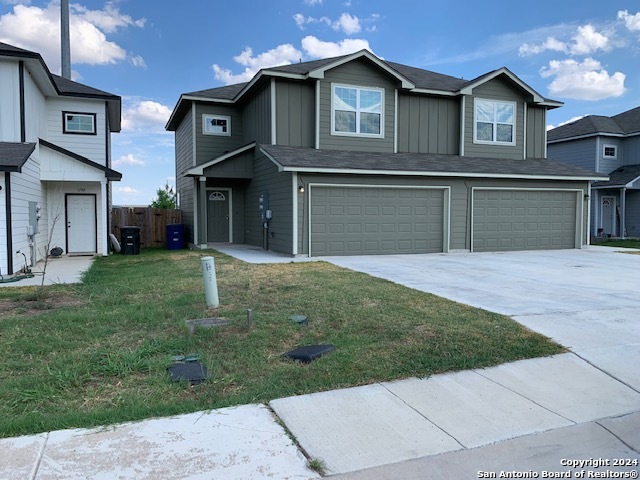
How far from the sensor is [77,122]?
16.3 m

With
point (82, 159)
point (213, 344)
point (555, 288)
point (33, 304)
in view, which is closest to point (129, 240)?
point (82, 159)

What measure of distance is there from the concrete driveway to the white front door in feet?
25.6

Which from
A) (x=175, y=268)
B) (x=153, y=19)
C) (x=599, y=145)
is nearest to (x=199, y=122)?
(x=153, y=19)

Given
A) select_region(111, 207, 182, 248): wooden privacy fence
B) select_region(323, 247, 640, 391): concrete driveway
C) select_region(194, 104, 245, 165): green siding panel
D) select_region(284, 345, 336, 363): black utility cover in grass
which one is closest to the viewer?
select_region(284, 345, 336, 363): black utility cover in grass

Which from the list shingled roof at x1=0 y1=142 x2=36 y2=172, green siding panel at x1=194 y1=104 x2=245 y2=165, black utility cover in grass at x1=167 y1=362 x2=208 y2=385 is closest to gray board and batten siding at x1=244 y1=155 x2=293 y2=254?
green siding panel at x1=194 y1=104 x2=245 y2=165

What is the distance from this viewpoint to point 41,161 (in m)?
13.7

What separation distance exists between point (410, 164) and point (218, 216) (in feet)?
25.6

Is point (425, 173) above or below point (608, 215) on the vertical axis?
above

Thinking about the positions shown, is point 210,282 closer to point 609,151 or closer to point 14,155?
point 14,155

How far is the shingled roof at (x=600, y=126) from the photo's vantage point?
84.3ft

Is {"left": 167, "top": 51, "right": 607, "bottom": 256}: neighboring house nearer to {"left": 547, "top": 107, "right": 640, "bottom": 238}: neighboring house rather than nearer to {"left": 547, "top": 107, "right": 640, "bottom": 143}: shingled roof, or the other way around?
{"left": 547, "top": 107, "right": 640, "bottom": 238}: neighboring house

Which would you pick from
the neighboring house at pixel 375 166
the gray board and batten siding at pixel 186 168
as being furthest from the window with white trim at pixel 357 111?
the gray board and batten siding at pixel 186 168

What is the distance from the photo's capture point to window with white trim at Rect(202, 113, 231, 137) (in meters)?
18.6

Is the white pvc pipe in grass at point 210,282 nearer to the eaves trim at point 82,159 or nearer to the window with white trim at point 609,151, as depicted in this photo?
the eaves trim at point 82,159
